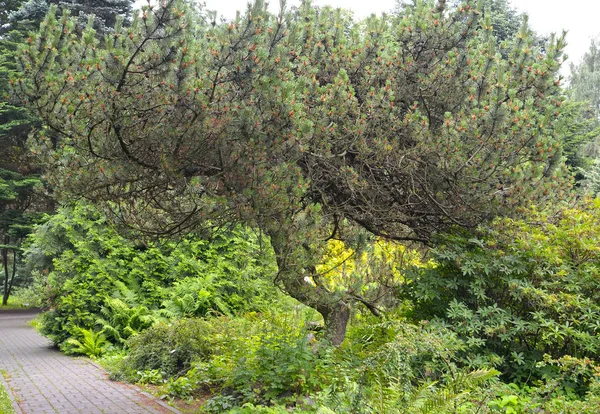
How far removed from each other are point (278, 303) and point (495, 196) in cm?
873

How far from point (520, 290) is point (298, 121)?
3.45 metres

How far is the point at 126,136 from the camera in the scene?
17.4 ft

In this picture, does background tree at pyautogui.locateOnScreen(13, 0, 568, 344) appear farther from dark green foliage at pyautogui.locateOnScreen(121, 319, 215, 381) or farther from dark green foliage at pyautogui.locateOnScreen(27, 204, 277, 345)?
dark green foliage at pyautogui.locateOnScreen(27, 204, 277, 345)

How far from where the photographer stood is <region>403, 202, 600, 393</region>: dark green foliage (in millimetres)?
6410

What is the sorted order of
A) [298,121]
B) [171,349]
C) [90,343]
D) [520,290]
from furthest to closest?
1. [90,343]
2. [171,349]
3. [520,290]
4. [298,121]

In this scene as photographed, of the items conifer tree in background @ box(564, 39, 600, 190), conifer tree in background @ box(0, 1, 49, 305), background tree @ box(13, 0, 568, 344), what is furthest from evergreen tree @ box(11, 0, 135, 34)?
conifer tree in background @ box(564, 39, 600, 190)

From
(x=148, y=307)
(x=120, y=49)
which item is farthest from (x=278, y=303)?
(x=120, y=49)

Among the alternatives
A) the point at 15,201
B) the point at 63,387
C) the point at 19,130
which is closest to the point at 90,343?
the point at 63,387

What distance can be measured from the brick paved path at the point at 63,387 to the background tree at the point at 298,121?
8.21 feet

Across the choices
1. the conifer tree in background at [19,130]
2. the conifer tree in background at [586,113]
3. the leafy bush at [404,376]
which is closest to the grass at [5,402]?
the leafy bush at [404,376]

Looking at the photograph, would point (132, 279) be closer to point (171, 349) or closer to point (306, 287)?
point (171, 349)

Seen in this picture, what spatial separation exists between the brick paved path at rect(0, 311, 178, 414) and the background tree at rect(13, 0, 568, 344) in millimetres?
2503

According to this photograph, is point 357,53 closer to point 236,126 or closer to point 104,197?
point 236,126

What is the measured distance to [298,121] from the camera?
5.21m
